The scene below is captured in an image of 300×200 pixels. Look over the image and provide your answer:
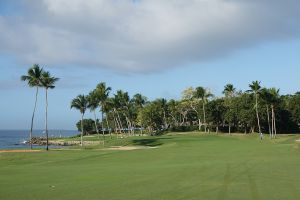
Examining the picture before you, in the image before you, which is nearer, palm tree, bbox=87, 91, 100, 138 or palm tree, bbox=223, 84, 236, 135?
palm tree, bbox=87, 91, 100, 138

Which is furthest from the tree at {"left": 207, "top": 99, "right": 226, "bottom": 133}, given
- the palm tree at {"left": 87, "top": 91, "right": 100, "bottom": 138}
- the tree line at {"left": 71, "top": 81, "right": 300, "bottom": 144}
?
the palm tree at {"left": 87, "top": 91, "right": 100, "bottom": 138}

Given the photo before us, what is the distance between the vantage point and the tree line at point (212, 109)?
109 m

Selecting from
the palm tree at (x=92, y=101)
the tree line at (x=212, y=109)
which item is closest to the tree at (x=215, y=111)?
the tree line at (x=212, y=109)

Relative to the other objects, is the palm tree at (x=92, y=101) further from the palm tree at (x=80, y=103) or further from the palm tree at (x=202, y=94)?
the palm tree at (x=202, y=94)

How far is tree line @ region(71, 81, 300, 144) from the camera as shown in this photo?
10906cm

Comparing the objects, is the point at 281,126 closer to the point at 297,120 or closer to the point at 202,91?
the point at 297,120

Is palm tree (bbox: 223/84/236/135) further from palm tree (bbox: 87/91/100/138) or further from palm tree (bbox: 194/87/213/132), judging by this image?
palm tree (bbox: 87/91/100/138)

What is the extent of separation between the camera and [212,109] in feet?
433

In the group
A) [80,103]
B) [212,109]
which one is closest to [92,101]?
[80,103]

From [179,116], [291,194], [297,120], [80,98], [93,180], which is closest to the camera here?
[291,194]

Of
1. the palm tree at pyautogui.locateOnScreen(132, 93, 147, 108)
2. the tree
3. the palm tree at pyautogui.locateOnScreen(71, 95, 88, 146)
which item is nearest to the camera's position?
the palm tree at pyautogui.locateOnScreen(71, 95, 88, 146)

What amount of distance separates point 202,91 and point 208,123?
10005 mm

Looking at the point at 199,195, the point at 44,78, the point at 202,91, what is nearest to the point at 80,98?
the point at 44,78

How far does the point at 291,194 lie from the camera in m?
16.7
